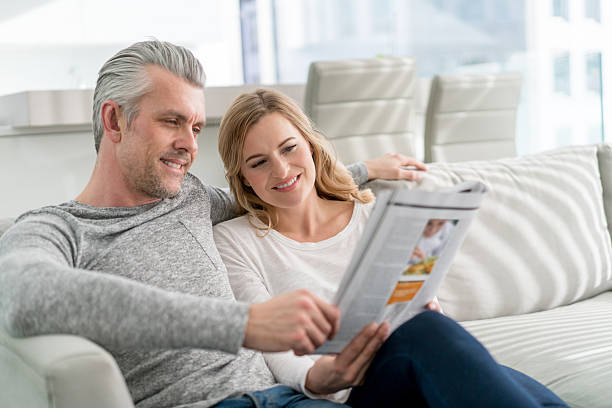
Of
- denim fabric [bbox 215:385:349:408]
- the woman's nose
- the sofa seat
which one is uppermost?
the woman's nose

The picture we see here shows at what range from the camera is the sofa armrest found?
2.76 feet

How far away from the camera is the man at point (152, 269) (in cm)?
88

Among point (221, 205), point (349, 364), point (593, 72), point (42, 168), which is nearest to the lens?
point (349, 364)

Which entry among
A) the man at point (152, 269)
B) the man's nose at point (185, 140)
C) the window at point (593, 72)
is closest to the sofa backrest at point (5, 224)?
the man at point (152, 269)

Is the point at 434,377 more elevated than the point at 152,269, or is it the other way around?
the point at 152,269

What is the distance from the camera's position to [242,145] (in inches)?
59.4

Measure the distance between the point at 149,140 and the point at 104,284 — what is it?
1.71 ft

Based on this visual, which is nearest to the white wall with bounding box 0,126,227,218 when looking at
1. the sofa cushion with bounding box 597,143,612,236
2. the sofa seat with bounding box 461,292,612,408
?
the sofa seat with bounding box 461,292,612,408

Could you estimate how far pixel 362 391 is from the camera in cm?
112

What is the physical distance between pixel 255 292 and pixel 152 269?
0.71 ft

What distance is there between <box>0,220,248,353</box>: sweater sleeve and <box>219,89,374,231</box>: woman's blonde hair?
24.7 inches

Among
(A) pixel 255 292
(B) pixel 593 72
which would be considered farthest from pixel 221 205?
(B) pixel 593 72

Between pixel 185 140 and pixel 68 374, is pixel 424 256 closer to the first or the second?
pixel 68 374

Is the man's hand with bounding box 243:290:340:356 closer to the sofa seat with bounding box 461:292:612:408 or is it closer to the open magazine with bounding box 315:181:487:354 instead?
the open magazine with bounding box 315:181:487:354
